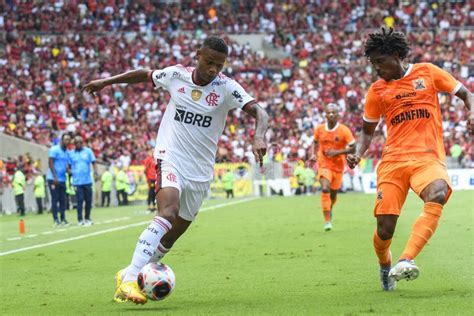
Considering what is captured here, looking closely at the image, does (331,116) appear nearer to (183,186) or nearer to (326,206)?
(326,206)

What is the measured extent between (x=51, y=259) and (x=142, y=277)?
22.2 feet

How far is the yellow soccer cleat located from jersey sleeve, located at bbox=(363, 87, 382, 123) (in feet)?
10.0

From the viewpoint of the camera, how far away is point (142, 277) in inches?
345

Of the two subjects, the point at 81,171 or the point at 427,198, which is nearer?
the point at 427,198

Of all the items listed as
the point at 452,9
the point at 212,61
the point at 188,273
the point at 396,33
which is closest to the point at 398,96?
the point at 396,33

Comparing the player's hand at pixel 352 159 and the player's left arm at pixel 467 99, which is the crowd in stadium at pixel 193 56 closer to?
the player's hand at pixel 352 159

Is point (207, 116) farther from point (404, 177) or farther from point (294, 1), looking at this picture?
point (294, 1)

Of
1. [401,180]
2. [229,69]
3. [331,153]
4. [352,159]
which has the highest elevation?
[229,69]

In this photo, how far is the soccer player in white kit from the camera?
9.48 meters

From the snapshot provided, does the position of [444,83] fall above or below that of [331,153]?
above

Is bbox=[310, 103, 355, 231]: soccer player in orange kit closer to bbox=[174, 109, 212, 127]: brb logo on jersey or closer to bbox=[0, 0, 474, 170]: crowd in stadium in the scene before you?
bbox=[174, 109, 212, 127]: brb logo on jersey

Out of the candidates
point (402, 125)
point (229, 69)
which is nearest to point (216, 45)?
point (402, 125)

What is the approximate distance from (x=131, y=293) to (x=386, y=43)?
351cm

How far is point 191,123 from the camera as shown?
9.71m
